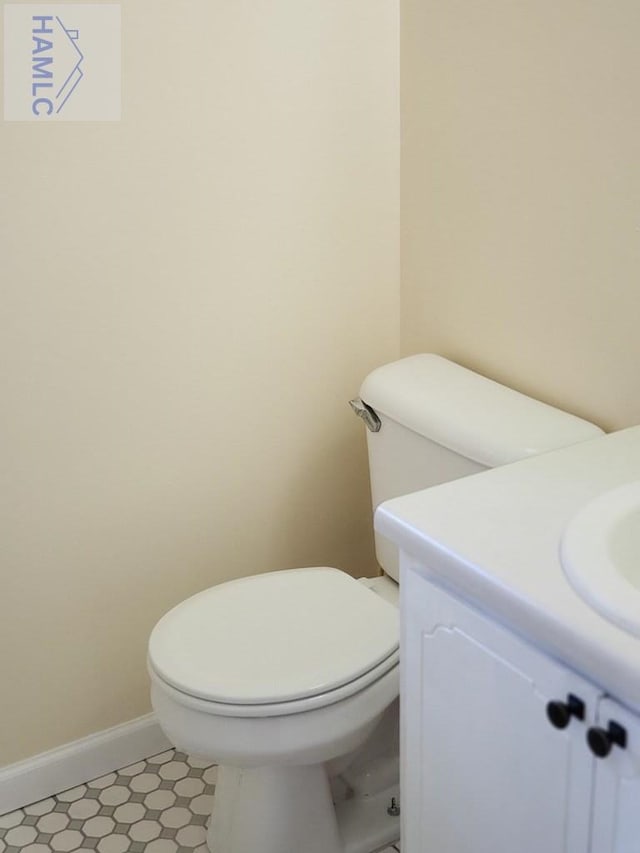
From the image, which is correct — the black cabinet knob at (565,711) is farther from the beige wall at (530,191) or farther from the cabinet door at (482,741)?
the beige wall at (530,191)

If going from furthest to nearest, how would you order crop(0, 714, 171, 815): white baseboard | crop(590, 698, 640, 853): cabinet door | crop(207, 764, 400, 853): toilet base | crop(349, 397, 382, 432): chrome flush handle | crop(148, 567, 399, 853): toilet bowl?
crop(0, 714, 171, 815): white baseboard < crop(349, 397, 382, 432): chrome flush handle < crop(207, 764, 400, 853): toilet base < crop(148, 567, 399, 853): toilet bowl < crop(590, 698, 640, 853): cabinet door

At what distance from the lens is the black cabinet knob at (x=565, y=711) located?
100cm

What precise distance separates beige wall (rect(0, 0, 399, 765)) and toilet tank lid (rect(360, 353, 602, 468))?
249 mm

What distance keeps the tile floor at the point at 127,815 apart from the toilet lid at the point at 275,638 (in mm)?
437

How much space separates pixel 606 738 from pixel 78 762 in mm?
1274

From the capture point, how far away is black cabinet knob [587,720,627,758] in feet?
3.13

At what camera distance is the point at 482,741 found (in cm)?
116

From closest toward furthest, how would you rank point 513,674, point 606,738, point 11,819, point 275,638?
1. point 606,738
2. point 513,674
3. point 275,638
4. point 11,819

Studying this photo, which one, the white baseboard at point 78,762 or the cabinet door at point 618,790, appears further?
the white baseboard at point 78,762

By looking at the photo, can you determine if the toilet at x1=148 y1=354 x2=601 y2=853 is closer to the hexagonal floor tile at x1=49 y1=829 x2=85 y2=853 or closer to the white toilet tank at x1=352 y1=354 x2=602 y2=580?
the white toilet tank at x1=352 y1=354 x2=602 y2=580

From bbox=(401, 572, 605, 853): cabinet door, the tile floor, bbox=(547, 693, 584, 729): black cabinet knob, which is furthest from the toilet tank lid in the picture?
the tile floor

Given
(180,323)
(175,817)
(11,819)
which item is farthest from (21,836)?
(180,323)

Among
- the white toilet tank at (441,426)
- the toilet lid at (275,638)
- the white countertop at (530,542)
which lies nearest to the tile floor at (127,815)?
the toilet lid at (275,638)

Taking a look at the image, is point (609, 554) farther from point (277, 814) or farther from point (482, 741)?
point (277, 814)
